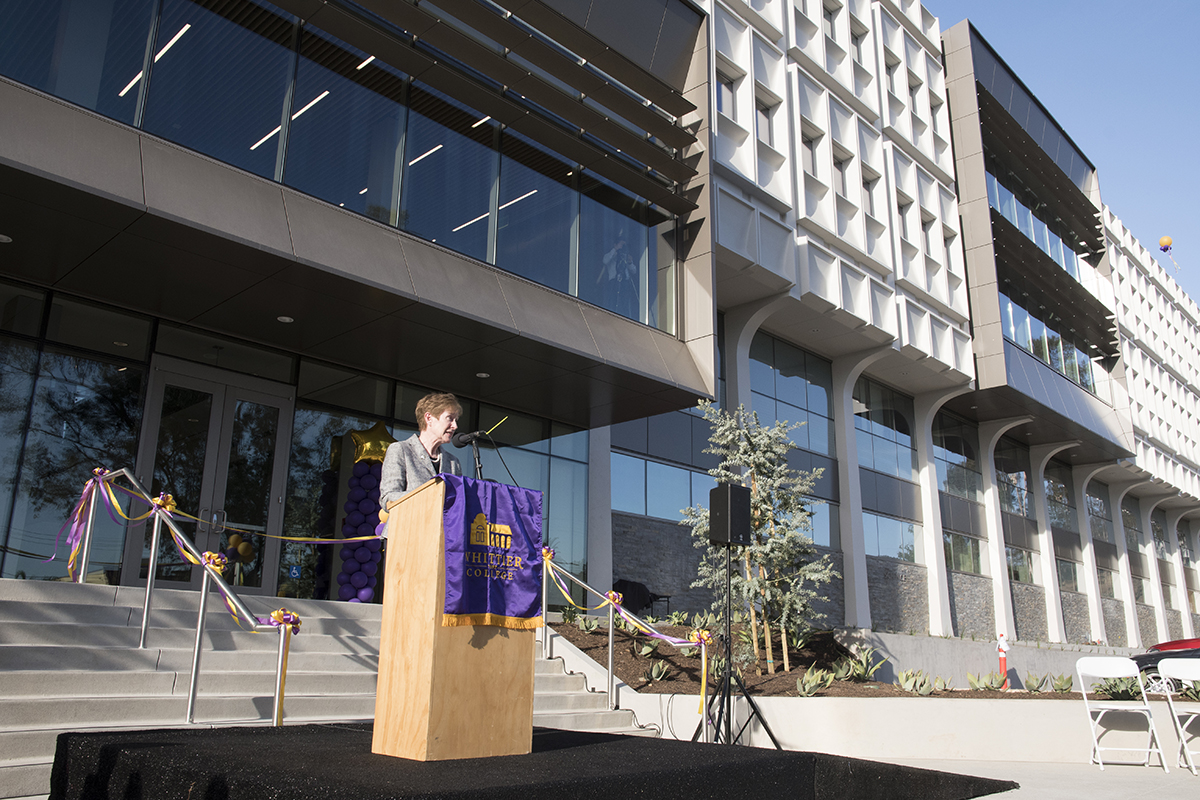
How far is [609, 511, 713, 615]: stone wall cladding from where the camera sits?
18.0 meters

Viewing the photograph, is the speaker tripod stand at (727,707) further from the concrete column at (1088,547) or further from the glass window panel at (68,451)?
the concrete column at (1088,547)

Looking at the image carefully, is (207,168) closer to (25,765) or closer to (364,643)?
(364,643)

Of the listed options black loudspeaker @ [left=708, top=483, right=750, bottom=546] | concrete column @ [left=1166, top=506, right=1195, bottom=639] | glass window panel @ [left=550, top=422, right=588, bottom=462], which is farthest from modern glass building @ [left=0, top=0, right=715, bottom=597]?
concrete column @ [left=1166, top=506, right=1195, bottom=639]

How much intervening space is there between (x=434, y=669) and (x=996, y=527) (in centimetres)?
2901

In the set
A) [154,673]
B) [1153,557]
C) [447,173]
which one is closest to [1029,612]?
[1153,557]

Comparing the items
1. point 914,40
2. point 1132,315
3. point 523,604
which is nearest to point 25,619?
point 523,604

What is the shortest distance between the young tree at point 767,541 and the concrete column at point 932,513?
13.1 m

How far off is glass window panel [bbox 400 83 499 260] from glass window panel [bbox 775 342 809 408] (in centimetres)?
1211

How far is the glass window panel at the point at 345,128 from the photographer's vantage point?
1081 cm

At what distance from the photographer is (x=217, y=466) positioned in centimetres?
1206

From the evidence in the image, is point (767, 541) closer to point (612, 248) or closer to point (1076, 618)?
point (612, 248)

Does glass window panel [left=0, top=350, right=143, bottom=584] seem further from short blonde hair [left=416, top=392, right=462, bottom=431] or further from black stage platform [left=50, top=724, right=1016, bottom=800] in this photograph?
short blonde hair [left=416, top=392, right=462, bottom=431]

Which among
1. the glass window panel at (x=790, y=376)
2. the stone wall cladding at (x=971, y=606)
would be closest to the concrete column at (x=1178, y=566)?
the stone wall cladding at (x=971, y=606)

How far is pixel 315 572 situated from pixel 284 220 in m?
5.53
